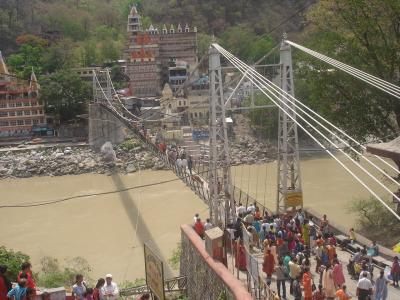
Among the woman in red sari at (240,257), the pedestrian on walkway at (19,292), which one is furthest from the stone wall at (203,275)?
the pedestrian on walkway at (19,292)

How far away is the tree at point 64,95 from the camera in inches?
995

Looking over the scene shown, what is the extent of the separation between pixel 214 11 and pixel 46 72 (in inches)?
A: 642

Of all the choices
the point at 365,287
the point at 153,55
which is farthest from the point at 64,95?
the point at 365,287

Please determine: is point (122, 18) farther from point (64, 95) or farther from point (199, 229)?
point (199, 229)

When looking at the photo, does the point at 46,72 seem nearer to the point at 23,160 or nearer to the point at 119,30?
the point at 23,160

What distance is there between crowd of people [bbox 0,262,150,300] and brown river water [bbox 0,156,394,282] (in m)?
5.27

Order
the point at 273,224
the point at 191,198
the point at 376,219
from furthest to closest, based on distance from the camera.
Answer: the point at 191,198, the point at 376,219, the point at 273,224

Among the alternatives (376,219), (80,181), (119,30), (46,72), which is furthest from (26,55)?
(376,219)

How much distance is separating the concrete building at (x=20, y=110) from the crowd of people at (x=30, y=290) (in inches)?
894

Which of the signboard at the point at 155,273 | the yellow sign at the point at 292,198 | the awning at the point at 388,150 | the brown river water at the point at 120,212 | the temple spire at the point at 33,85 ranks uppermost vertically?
the temple spire at the point at 33,85

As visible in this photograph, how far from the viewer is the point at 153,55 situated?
1178 inches

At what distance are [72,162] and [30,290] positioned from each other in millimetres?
18791

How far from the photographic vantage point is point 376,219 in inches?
381

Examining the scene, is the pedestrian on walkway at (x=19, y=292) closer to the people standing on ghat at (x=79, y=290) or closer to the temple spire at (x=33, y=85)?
the people standing on ghat at (x=79, y=290)
